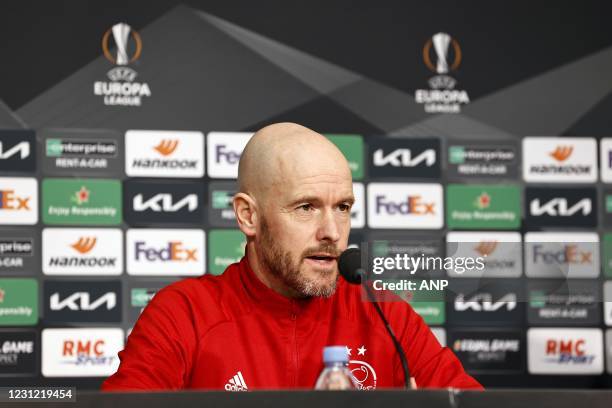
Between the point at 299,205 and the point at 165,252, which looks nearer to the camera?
the point at 299,205

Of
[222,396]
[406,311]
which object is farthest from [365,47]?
[222,396]

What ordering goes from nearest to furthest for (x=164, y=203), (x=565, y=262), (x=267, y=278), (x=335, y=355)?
(x=335, y=355) → (x=565, y=262) → (x=267, y=278) → (x=164, y=203)

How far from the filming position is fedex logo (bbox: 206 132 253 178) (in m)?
3.35

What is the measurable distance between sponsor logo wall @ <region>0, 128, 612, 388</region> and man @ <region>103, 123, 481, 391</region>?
3.79ft

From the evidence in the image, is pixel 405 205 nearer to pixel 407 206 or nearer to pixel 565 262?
pixel 407 206

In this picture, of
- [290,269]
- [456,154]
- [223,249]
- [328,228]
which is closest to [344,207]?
[328,228]

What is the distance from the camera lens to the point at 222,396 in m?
1.24

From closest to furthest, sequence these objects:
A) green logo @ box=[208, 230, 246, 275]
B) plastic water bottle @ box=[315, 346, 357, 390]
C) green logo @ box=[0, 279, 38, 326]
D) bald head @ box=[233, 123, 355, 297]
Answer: plastic water bottle @ box=[315, 346, 357, 390]
bald head @ box=[233, 123, 355, 297]
green logo @ box=[0, 279, 38, 326]
green logo @ box=[208, 230, 246, 275]

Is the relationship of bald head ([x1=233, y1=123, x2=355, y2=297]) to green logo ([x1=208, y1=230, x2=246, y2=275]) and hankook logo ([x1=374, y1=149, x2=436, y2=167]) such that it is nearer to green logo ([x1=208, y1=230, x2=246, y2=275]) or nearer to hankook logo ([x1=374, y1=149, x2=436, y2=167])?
green logo ([x1=208, y1=230, x2=246, y2=275])

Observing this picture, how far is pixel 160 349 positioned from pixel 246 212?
0.42 metres

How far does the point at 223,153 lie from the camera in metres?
3.35

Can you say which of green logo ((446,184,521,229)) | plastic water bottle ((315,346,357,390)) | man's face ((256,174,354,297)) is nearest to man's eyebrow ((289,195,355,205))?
man's face ((256,174,354,297))

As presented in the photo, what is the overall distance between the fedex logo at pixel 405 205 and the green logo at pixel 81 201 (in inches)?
36.7

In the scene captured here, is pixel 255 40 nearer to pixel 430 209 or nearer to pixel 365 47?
pixel 365 47
